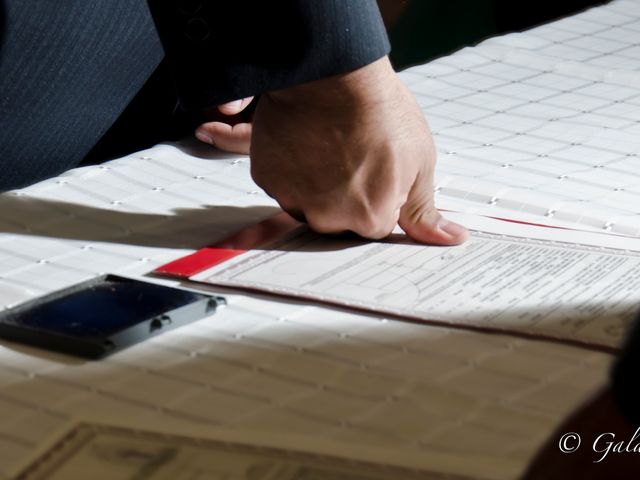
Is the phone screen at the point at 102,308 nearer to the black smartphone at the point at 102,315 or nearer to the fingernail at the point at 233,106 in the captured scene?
the black smartphone at the point at 102,315

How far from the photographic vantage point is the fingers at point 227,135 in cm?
126

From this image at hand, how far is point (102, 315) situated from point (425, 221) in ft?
1.05

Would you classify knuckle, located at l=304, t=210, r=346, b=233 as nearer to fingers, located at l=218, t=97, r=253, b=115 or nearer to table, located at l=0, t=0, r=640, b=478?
table, located at l=0, t=0, r=640, b=478

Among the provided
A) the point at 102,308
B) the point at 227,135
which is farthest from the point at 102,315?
the point at 227,135

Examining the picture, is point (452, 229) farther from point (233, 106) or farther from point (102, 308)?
point (233, 106)

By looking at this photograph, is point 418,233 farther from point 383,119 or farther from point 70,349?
point 70,349

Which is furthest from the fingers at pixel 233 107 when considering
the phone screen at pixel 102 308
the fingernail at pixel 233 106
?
the phone screen at pixel 102 308

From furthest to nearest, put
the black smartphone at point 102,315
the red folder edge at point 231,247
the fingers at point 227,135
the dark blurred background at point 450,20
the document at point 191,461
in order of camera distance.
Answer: the dark blurred background at point 450,20, the fingers at point 227,135, the red folder edge at point 231,247, the black smartphone at point 102,315, the document at point 191,461

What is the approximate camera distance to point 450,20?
3436mm

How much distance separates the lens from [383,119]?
3.08 ft

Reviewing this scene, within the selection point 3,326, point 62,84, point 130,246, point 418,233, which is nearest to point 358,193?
point 418,233

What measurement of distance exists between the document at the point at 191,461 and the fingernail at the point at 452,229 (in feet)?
1.28

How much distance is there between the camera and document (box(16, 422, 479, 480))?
57 cm

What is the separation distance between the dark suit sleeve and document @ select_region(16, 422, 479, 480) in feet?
1.41
